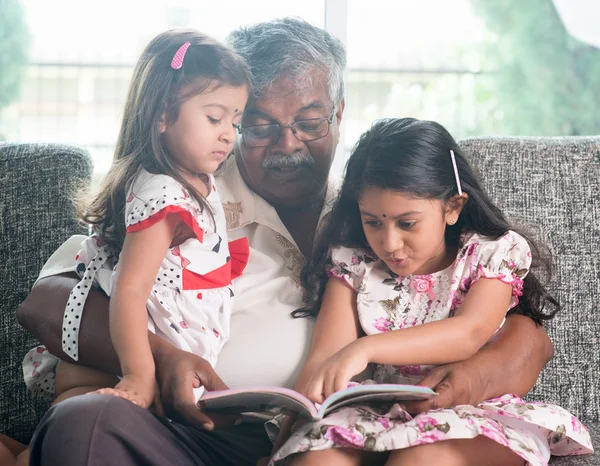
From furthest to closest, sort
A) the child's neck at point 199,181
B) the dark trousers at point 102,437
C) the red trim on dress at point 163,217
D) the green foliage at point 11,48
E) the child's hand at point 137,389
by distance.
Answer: the green foliage at point 11,48 → the child's neck at point 199,181 → the red trim on dress at point 163,217 → the child's hand at point 137,389 → the dark trousers at point 102,437

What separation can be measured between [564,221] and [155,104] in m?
0.91

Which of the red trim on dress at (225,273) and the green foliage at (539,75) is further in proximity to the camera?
the green foliage at (539,75)

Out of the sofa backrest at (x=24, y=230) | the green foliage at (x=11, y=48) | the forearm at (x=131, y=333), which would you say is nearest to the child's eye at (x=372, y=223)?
the forearm at (x=131, y=333)

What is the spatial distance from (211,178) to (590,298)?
834 millimetres

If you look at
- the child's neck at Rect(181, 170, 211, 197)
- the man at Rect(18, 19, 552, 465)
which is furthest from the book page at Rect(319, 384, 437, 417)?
the child's neck at Rect(181, 170, 211, 197)

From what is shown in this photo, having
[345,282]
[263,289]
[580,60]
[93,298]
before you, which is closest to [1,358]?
[93,298]

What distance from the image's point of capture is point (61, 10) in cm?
350

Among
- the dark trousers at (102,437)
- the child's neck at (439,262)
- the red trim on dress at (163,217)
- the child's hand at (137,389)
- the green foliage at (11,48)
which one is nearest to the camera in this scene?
the dark trousers at (102,437)

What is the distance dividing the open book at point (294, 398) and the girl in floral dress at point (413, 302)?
0.24 feet

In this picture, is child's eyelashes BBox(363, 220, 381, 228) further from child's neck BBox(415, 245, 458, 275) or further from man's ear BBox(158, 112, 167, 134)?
man's ear BBox(158, 112, 167, 134)

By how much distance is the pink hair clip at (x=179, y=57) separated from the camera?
4.20 feet

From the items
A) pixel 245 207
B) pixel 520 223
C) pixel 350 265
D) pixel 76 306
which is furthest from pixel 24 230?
pixel 520 223

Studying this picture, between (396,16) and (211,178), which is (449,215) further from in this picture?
(396,16)

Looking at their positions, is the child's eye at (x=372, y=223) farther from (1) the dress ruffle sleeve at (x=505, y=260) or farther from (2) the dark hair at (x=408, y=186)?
(1) the dress ruffle sleeve at (x=505, y=260)
